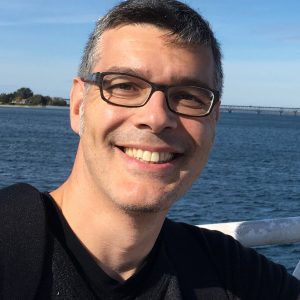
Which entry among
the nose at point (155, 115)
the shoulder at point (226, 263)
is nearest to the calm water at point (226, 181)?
the shoulder at point (226, 263)

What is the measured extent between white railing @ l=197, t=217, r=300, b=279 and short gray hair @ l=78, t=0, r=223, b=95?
891 millimetres

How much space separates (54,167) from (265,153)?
31.2 meters

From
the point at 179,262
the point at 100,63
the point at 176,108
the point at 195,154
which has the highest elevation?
the point at 100,63

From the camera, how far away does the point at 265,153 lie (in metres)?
62.6

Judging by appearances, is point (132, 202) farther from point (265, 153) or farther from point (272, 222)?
point (265, 153)

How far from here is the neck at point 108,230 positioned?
7.02 feet

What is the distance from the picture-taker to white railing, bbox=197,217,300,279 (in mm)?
2855

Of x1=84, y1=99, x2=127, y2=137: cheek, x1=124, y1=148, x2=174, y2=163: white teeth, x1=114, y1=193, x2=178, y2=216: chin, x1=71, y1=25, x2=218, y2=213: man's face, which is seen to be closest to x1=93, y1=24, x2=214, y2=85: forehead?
x1=71, y1=25, x2=218, y2=213: man's face

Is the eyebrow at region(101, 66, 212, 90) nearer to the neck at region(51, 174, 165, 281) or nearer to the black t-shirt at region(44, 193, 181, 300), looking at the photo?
the neck at region(51, 174, 165, 281)

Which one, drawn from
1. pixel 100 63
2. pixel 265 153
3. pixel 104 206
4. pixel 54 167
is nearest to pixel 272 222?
pixel 104 206

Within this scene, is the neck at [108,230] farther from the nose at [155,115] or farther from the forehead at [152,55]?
the forehead at [152,55]

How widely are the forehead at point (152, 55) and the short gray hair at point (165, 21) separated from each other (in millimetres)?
25

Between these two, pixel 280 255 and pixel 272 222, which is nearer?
pixel 272 222

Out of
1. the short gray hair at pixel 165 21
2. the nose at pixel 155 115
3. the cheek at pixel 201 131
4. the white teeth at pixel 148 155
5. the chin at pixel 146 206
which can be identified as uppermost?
the short gray hair at pixel 165 21
